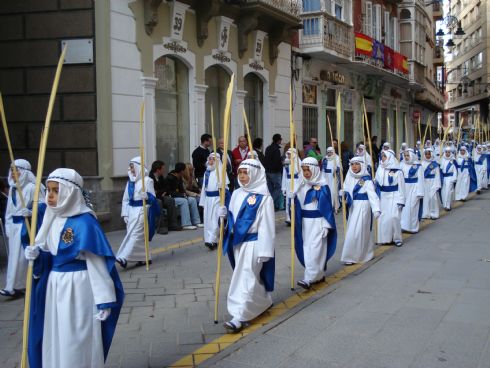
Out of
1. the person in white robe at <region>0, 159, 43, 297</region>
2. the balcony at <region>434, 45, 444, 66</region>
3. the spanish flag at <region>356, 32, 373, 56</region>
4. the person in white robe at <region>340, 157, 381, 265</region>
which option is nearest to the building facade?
the balcony at <region>434, 45, 444, 66</region>

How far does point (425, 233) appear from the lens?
1247 cm

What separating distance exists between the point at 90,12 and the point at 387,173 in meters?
6.77

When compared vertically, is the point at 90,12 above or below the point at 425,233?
above

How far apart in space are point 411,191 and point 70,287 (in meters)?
10.0

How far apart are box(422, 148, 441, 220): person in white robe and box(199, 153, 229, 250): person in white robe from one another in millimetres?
6152

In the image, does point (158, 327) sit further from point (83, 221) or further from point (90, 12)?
point (90, 12)

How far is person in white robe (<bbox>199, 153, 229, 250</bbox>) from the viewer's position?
10531 millimetres

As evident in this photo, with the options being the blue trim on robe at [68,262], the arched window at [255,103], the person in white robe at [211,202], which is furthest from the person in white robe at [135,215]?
the arched window at [255,103]

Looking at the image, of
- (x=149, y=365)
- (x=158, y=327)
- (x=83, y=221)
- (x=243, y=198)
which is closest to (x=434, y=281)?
(x=243, y=198)

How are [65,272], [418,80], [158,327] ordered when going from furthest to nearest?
[418,80]
[158,327]
[65,272]

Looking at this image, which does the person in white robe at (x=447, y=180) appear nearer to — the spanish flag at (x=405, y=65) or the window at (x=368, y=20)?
the window at (x=368, y=20)

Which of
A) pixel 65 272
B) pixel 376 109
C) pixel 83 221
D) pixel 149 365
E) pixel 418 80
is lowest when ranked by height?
pixel 149 365

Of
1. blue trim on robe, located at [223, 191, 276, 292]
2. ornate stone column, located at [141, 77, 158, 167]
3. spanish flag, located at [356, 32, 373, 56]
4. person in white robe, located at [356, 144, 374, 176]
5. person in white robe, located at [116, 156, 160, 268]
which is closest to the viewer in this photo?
blue trim on robe, located at [223, 191, 276, 292]

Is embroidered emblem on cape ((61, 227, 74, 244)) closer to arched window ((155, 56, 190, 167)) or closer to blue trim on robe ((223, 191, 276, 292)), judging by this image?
blue trim on robe ((223, 191, 276, 292))
